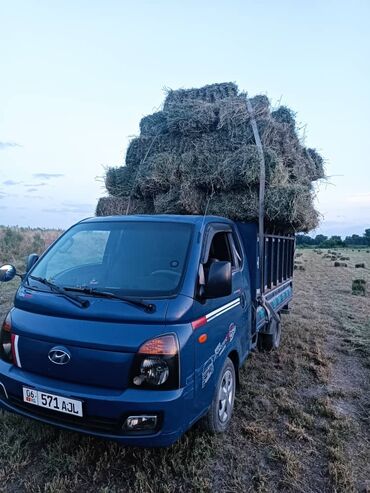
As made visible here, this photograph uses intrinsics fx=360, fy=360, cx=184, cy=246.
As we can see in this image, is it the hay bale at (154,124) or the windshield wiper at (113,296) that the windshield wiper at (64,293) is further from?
the hay bale at (154,124)

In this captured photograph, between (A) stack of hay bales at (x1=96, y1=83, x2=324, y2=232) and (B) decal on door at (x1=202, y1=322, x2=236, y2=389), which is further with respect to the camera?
(A) stack of hay bales at (x1=96, y1=83, x2=324, y2=232)

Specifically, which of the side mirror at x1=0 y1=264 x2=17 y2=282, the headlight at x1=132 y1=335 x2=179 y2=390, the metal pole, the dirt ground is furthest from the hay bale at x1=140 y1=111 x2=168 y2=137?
the headlight at x1=132 y1=335 x2=179 y2=390

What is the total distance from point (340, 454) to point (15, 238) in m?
23.5

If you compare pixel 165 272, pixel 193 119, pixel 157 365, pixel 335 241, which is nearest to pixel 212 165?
pixel 193 119

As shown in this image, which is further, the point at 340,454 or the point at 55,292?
the point at 340,454

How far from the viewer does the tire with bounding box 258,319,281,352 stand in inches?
218

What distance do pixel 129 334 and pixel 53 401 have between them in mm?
766

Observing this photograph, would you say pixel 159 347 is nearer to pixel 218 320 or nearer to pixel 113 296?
pixel 113 296

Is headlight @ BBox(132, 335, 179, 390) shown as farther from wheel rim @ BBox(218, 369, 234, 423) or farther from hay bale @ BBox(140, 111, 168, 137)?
hay bale @ BBox(140, 111, 168, 137)

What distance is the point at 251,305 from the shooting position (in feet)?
14.4

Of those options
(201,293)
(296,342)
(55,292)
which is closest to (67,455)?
(55,292)

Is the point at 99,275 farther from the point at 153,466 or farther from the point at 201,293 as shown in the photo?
the point at 153,466

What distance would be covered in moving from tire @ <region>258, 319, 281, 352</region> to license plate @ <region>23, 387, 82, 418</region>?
11.4ft

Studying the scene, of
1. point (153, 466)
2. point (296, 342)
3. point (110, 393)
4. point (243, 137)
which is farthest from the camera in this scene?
point (296, 342)
